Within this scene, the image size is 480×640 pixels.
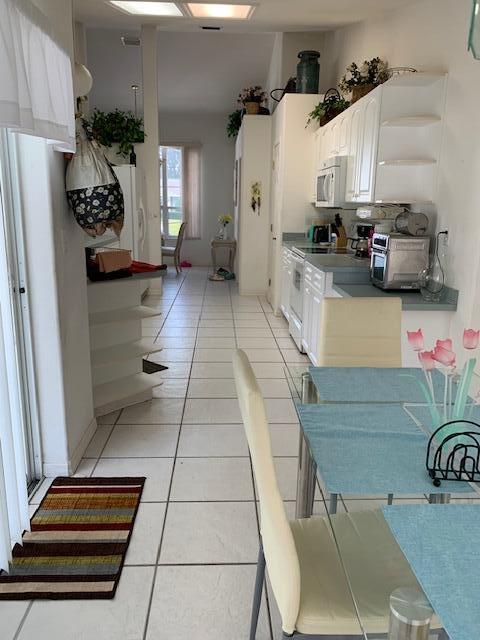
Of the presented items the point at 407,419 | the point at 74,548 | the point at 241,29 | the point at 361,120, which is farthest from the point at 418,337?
the point at 241,29

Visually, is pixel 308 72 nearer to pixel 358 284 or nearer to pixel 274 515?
pixel 358 284

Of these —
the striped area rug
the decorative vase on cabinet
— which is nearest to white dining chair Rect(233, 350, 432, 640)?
the striped area rug

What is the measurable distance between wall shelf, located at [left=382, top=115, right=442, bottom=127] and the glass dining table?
6.19 ft

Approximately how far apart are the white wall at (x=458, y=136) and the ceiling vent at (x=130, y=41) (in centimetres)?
407

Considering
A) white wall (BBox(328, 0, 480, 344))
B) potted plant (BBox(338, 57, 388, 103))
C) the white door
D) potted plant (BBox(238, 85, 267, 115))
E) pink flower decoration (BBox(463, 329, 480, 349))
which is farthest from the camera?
potted plant (BBox(238, 85, 267, 115))

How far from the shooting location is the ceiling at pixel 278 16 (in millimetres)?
4289

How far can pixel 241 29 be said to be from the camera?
5426mm

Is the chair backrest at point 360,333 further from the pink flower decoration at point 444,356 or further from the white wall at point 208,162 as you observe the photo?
the white wall at point 208,162

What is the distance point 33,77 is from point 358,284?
2.60 m

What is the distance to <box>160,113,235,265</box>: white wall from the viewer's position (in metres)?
10.0

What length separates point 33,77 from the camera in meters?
1.79

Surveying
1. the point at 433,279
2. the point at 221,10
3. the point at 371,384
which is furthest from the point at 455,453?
the point at 221,10

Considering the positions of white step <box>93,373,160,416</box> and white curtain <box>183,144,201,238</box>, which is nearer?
white step <box>93,373,160,416</box>

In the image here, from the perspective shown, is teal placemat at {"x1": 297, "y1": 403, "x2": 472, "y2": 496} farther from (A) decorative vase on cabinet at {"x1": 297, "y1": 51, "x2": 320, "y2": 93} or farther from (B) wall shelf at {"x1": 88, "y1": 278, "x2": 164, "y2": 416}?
(A) decorative vase on cabinet at {"x1": 297, "y1": 51, "x2": 320, "y2": 93}
